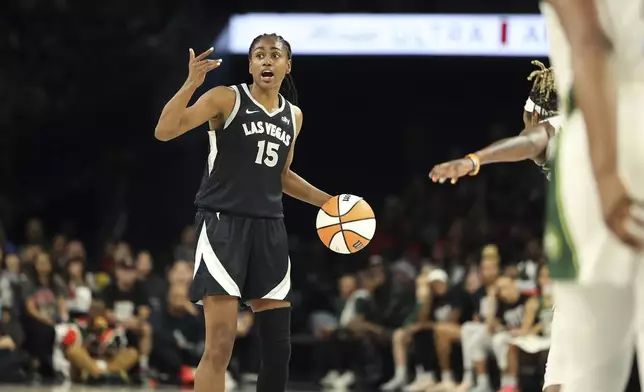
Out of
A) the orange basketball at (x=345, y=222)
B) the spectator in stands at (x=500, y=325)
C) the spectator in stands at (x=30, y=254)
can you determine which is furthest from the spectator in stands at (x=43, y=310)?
the orange basketball at (x=345, y=222)

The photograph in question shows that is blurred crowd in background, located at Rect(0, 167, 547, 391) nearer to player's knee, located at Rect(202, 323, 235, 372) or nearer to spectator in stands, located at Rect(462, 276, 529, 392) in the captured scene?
spectator in stands, located at Rect(462, 276, 529, 392)

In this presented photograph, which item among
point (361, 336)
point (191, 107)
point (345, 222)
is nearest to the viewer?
point (191, 107)

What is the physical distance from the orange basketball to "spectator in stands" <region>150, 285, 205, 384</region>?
518cm

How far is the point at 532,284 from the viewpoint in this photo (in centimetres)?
969

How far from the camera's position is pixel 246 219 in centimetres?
492

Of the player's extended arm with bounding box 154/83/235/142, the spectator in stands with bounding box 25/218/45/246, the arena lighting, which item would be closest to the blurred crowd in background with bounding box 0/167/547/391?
the spectator in stands with bounding box 25/218/45/246

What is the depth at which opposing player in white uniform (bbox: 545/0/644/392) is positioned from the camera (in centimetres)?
220

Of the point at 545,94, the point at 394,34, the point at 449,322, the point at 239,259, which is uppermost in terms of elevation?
the point at 394,34

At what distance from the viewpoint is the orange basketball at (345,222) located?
17.4ft

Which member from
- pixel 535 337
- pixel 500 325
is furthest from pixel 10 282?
pixel 535 337

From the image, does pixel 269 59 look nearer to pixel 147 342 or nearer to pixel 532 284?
pixel 532 284

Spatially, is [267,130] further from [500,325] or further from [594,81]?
[500,325]

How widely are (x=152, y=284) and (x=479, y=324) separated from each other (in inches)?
135

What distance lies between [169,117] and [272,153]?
1.91ft
